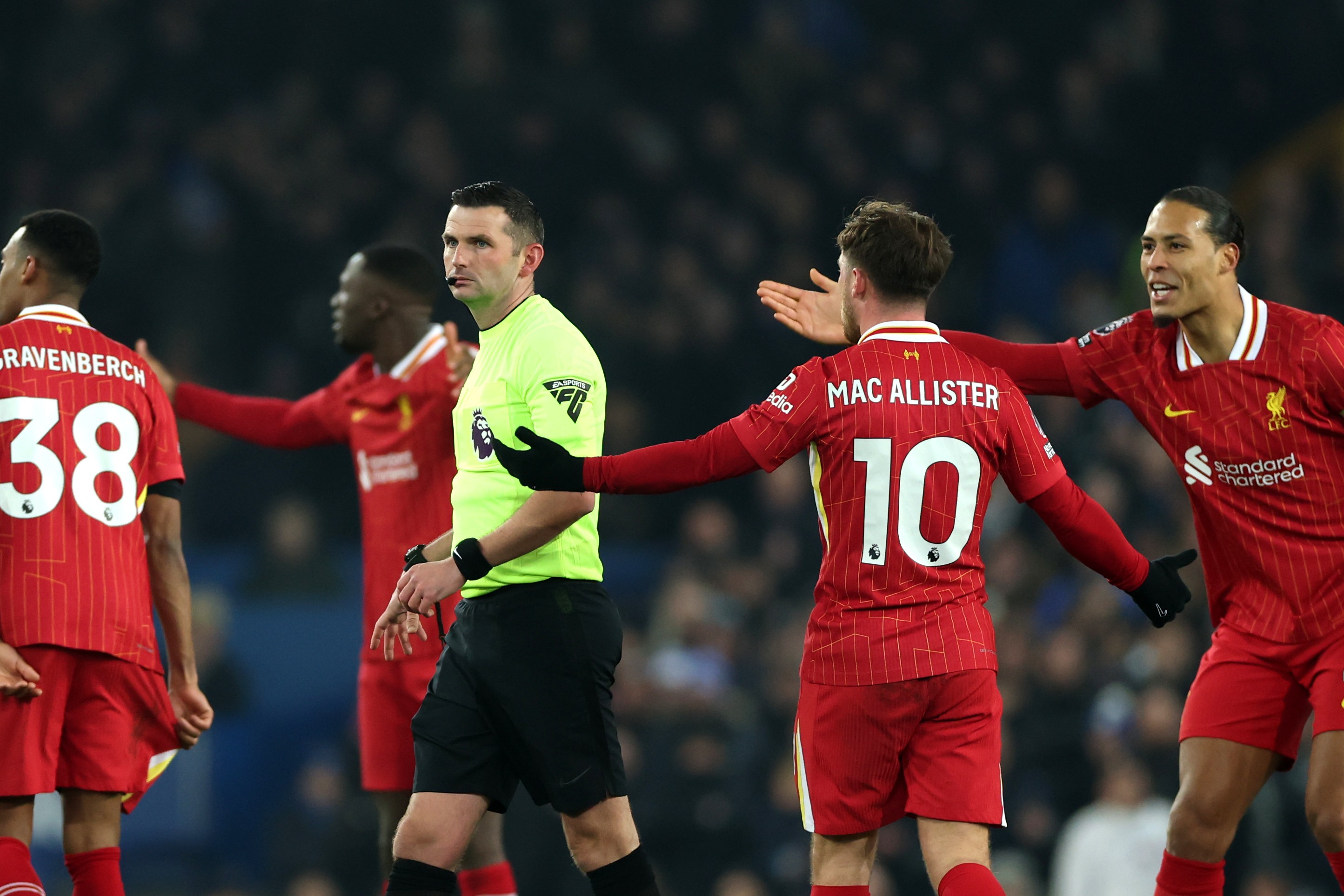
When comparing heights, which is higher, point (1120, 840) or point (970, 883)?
point (970, 883)

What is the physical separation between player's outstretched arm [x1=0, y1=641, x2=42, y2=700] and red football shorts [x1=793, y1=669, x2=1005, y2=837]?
2.17m

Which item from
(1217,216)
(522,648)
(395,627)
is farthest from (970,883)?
(1217,216)

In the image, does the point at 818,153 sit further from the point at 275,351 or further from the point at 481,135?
the point at 275,351

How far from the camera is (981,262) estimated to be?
39.9 feet

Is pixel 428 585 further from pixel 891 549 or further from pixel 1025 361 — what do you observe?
pixel 1025 361

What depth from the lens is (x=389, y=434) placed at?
566 centimetres

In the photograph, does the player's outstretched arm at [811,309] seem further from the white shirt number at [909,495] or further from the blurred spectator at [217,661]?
the blurred spectator at [217,661]

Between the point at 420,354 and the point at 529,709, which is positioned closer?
the point at 529,709

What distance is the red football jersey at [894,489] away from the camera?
404cm

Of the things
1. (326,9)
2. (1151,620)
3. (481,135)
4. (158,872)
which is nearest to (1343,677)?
(1151,620)

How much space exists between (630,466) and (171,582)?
181 cm

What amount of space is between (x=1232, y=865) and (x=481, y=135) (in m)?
7.60

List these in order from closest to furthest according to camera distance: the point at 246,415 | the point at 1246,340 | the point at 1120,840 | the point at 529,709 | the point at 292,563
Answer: the point at 529,709
the point at 1246,340
the point at 246,415
the point at 1120,840
the point at 292,563

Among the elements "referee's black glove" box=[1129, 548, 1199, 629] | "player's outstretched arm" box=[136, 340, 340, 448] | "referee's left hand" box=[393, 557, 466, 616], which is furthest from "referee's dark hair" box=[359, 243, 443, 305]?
"referee's black glove" box=[1129, 548, 1199, 629]
